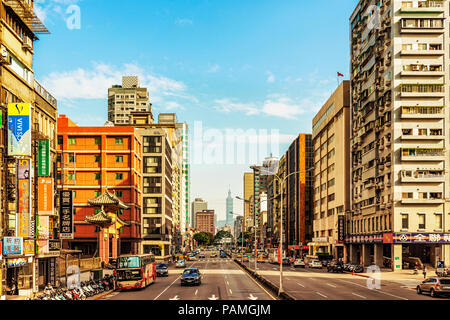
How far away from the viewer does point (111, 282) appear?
47.1 m

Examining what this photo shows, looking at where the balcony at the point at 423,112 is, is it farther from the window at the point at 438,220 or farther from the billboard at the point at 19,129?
the billboard at the point at 19,129

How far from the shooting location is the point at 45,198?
149 ft

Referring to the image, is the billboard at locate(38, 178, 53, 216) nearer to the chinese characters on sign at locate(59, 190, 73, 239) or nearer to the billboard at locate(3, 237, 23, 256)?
the chinese characters on sign at locate(59, 190, 73, 239)

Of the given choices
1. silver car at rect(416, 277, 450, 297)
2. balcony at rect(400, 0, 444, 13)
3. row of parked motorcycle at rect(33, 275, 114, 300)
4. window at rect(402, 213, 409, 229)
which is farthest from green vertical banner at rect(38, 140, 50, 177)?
balcony at rect(400, 0, 444, 13)

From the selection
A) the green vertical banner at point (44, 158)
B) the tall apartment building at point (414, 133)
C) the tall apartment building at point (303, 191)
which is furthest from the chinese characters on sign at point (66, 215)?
the tall apartment building at point (303, 191)

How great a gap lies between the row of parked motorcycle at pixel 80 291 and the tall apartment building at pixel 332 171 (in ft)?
250

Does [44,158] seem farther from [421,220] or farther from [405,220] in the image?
[421,220]

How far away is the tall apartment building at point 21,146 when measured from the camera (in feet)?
128

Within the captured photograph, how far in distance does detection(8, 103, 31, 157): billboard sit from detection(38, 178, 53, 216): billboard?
728cm

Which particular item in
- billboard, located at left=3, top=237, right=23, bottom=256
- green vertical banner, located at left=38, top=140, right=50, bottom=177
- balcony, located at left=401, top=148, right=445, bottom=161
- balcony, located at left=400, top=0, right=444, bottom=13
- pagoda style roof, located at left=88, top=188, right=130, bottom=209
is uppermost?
balcony, located at left=400, top=0, right=444, bottom=13

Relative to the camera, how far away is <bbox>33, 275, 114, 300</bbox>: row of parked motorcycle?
108ft

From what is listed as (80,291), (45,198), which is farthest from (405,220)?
(80,291)
